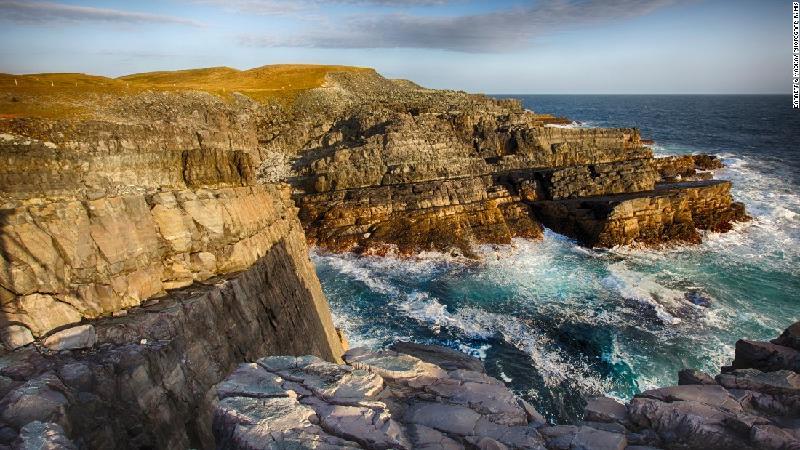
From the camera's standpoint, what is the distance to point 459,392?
8195 millimetres

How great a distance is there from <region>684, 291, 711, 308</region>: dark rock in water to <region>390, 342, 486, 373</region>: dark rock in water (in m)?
20.4

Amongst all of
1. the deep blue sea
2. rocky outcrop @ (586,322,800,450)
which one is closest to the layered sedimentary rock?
the deep blue sea

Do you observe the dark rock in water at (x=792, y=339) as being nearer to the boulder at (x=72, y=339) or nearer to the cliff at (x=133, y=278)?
the cliff at (x=133, y=278)

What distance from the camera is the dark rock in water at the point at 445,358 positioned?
1190 centimetres

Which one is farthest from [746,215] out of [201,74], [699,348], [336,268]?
[201,74]

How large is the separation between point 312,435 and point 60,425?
4.24m

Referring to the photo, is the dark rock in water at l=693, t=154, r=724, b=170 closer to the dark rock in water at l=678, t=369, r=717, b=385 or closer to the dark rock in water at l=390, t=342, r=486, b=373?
the dark rock in water at l=390, t=342, r=486, b=373

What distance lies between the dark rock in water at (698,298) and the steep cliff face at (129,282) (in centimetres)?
2455

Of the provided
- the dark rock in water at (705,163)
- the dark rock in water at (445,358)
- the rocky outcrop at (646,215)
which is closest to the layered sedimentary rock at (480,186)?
the rocky outcrop at (646,215)

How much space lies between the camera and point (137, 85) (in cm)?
4609

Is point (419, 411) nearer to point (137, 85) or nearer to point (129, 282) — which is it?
point (129, 282)

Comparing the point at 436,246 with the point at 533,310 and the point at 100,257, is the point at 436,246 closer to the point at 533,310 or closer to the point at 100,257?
the point at 533,310

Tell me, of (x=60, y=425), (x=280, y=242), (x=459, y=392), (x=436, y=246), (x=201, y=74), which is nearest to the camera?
(x=60, y=425)

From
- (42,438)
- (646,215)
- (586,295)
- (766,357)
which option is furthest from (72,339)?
(646,215)
